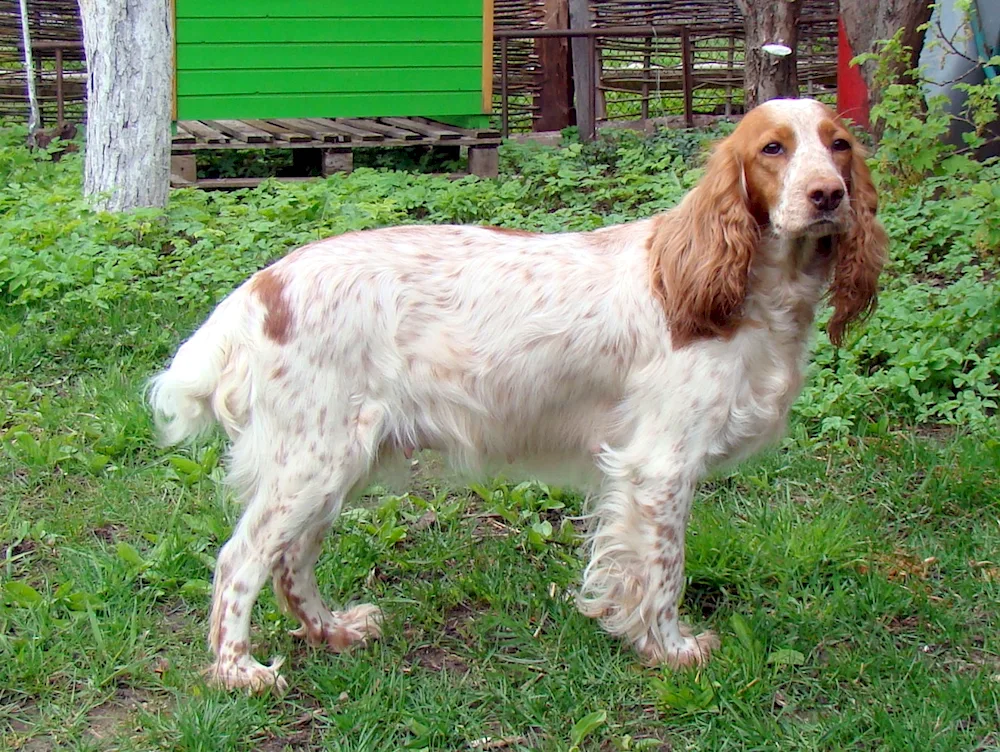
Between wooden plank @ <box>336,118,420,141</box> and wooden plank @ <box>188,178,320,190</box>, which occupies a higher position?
wooden plank @ <box>336,118,420,141</box>

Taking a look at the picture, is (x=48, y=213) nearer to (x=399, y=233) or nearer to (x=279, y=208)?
(x=279, y=208)

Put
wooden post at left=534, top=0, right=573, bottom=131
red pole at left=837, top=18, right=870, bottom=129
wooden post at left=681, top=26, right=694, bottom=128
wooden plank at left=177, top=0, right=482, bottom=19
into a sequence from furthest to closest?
wooden post at left=534, top=0, right=573, bottom=131
wooden post at left=681, top=26, right=694, bottom=128
red pole at left=837, top=18, right=870, bottom=129
wooden plank at left=177, top=0, right=482, bottom=19

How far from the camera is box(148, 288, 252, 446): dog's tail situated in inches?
120

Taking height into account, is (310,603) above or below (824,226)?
below

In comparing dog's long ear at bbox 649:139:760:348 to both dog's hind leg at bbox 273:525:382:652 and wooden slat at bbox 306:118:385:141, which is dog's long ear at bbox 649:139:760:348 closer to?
dog's hind leg at bbox 273:525:382:652

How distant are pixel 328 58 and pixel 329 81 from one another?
0.56ft

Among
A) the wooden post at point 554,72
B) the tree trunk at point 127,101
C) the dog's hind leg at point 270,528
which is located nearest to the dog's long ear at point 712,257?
the dog's hind leg at point 270,528

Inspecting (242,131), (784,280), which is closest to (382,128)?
(242,131)

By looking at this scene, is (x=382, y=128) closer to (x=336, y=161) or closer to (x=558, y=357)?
(x=336, y=161)

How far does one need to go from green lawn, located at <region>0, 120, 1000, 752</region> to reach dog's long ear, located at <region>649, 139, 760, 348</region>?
859 millimetres

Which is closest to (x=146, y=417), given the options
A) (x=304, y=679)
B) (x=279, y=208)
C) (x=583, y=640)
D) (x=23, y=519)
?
(x=23, y=519)

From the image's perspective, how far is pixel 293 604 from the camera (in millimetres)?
3221

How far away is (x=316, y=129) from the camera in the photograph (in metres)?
8.91

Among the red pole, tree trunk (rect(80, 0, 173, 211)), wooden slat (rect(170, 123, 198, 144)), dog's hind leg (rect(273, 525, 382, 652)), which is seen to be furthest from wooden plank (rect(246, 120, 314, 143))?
dog's hind leg (rect(273, 525, 382, 652))
